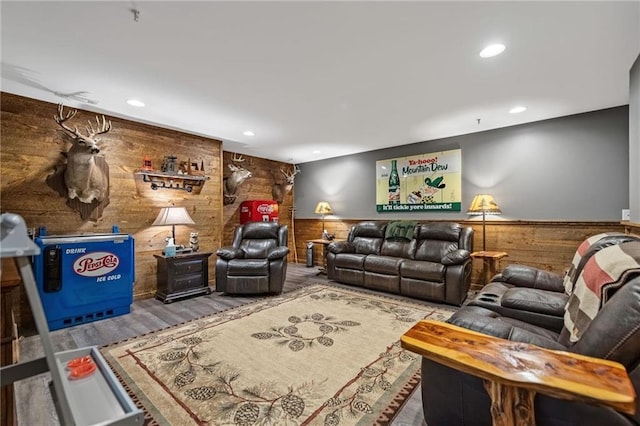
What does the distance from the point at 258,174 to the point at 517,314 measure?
17.3 feet

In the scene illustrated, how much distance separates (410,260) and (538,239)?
1.74 m

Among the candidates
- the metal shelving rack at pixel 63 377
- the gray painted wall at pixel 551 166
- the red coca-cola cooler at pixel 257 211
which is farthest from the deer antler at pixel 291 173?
the metal shelving rack at pixel 63 377

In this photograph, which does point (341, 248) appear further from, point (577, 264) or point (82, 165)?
point (82, 165)

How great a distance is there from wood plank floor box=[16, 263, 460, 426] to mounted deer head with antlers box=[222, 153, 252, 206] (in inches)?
80.3

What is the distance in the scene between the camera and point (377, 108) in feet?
11.2

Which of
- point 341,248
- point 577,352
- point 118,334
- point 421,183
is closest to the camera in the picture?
point 577,352

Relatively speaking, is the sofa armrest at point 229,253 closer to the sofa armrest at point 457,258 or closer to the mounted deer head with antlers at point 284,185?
the mounted deer head with antlers at point 284,185

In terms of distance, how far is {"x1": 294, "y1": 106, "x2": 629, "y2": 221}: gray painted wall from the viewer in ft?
11.2

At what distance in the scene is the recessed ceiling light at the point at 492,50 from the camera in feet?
7.08

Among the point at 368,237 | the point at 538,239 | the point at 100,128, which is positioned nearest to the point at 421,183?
the point at 368,237

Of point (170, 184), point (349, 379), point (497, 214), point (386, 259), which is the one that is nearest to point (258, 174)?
point (170, 184)

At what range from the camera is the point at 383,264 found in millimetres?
4148

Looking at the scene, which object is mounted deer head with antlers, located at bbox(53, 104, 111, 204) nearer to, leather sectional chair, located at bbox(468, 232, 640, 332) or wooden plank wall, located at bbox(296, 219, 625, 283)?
leather sectional chair, located at bbox(468, 232, 640, 332)

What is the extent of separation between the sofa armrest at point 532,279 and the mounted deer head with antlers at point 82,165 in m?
4.57
